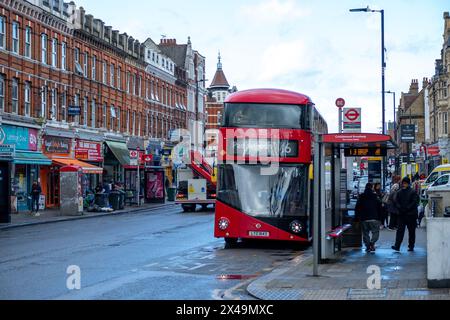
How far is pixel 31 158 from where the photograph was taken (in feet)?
136

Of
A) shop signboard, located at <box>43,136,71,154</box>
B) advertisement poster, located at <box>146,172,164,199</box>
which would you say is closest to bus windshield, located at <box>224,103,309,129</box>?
shop signboard, located at <box>43,136,71,154</box>

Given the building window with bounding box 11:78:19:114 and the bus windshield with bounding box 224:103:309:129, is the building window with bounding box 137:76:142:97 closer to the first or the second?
the building window with bounding box 11:78:19:114

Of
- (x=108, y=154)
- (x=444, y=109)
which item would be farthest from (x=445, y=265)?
(x=444, y=109)

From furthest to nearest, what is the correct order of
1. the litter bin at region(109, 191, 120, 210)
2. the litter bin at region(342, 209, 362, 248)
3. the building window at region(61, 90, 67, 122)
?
the building window at region(61, 90, 67, 122), the litter bin at region(109, 191, 120, 210), the litter bin at region(342, 209, 362, 248)

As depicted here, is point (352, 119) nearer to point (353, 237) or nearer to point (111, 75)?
point (353, 237)

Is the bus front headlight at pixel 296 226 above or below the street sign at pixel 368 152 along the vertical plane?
below

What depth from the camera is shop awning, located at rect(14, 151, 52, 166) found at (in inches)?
1570

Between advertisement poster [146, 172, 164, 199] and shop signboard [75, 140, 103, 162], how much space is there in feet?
13.3

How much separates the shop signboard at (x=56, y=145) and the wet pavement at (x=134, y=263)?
712 inches

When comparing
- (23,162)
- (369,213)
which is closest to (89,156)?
(23,162)

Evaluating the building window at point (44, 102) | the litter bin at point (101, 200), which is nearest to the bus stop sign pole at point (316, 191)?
the litter bin at point (101, 200)

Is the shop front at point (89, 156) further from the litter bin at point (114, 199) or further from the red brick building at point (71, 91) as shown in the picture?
the litter bin at point (114, 199)

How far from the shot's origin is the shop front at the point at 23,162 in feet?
131

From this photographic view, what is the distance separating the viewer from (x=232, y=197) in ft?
64.9
